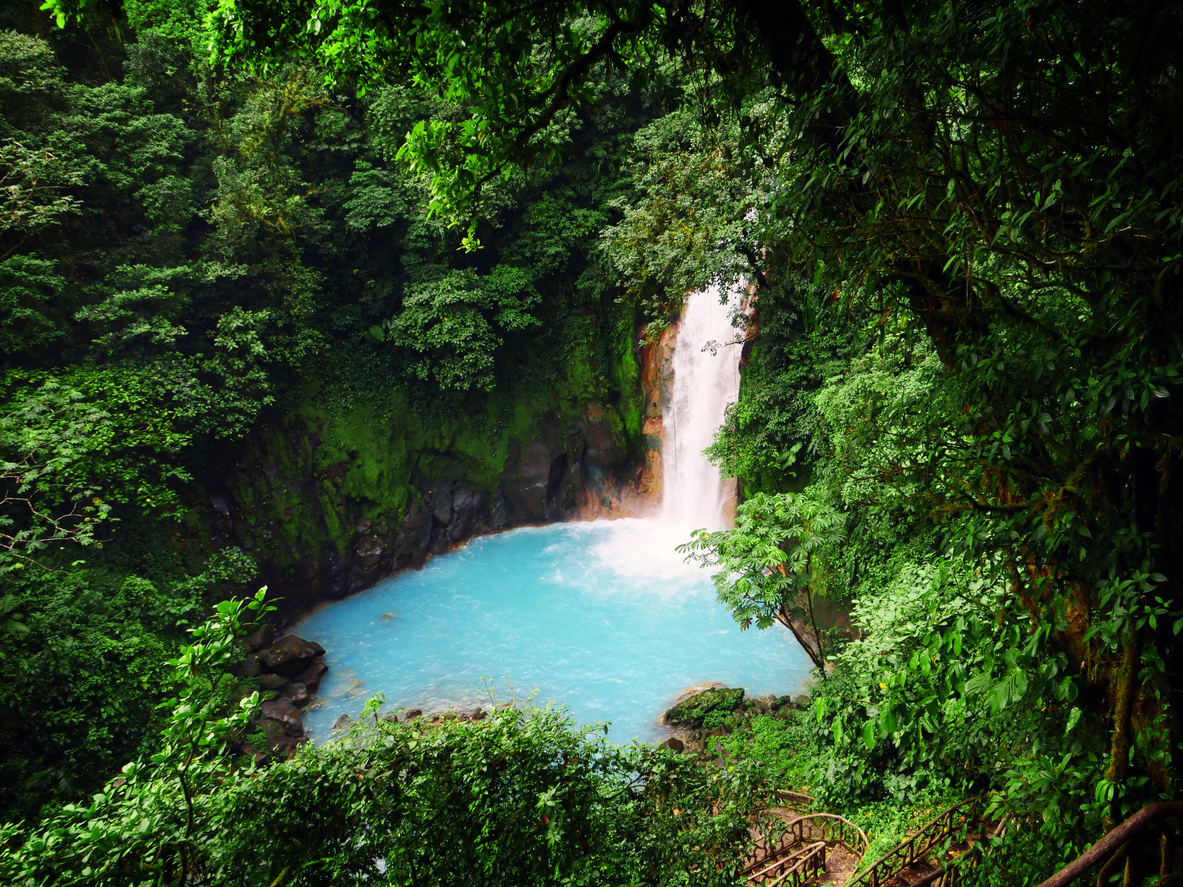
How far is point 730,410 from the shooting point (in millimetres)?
10547

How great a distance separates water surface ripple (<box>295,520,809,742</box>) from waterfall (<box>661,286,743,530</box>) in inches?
35.6

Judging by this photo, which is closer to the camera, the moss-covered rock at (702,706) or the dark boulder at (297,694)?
the moss-covered rock at (702,706)

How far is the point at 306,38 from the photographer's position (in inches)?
119

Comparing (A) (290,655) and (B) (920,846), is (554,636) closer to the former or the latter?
(A) (290,655)

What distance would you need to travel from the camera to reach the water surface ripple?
31.2 ft

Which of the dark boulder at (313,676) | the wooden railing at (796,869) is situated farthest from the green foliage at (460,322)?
the wooden railing at (796,869)

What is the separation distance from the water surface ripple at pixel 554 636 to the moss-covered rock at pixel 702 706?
31 centimetres

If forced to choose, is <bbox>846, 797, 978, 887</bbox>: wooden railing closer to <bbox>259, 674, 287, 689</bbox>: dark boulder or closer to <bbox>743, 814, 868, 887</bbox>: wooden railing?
<bbox>743, 814, 868, 887</bbox>: wooden railing

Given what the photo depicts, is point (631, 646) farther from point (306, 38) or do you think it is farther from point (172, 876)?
point (306, 38)

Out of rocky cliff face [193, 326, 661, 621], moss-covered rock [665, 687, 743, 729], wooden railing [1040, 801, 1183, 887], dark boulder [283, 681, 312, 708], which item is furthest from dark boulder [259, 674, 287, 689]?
wooden railing [1040, 801, 1183, 887]

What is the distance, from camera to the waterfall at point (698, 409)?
1249 centimetres

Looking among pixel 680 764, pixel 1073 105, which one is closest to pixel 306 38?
pixel 1073 105

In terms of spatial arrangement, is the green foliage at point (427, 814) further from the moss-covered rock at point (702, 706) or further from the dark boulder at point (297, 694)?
the dark boulder at point (297, 694)

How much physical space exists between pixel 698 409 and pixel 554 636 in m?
5.46
